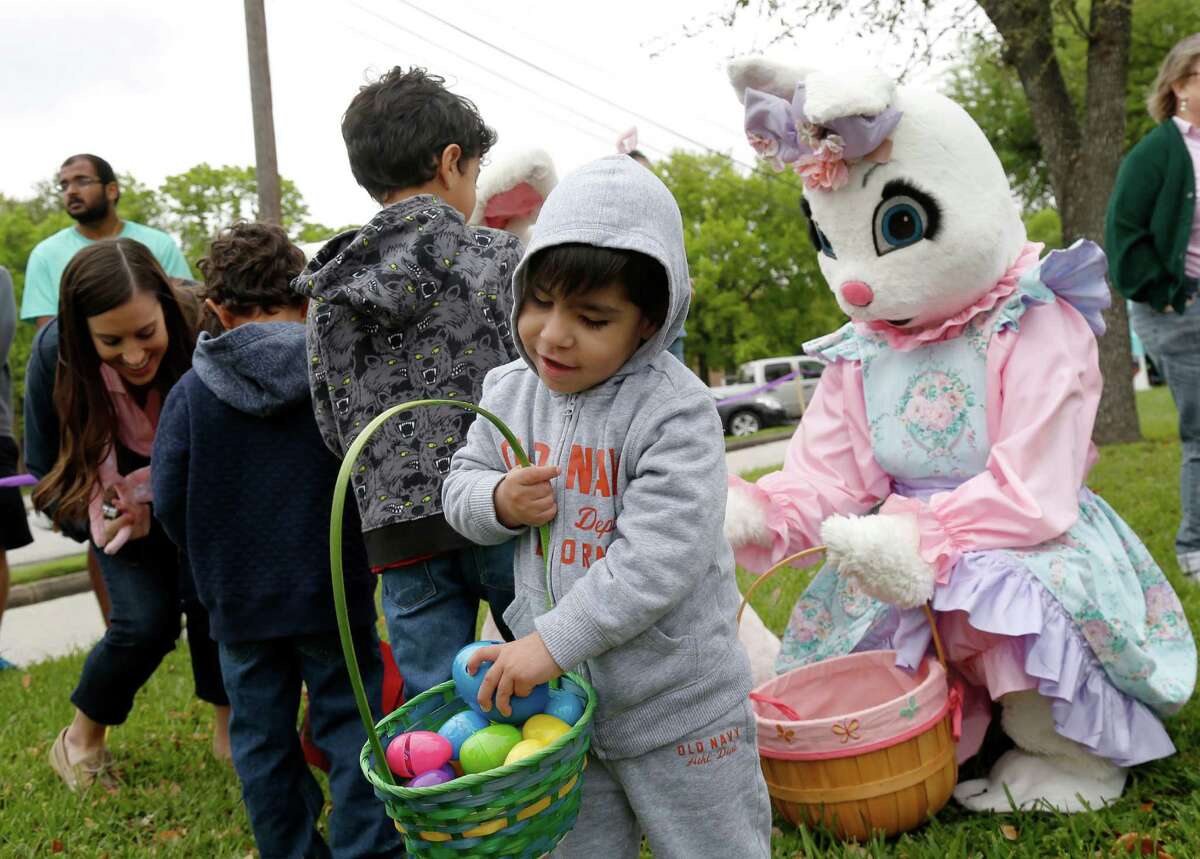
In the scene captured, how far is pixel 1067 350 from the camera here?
268 centimetres

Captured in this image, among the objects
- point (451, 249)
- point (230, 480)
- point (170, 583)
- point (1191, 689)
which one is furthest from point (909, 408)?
point (170, 583)

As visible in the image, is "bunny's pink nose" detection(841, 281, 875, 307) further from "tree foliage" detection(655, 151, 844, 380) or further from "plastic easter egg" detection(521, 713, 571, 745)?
"tree foliage" detection(655, 151, 844, 380)

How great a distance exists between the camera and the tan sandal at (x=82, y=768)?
11.3 ft

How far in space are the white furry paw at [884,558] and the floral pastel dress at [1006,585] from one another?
0.07m

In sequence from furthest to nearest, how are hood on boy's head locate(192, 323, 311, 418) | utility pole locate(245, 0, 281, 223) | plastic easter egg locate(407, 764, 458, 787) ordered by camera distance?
utility pole locate(245, 0, 281, 223), hood on boy's head locate(192, 323, 311, 418), plastic easter egg locate(407, 764, 458, 787)

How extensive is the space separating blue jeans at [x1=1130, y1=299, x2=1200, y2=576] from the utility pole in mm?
6235

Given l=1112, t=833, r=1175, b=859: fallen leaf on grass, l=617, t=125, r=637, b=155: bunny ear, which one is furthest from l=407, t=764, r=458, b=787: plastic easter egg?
l=617, t=125, r=637, b=155: bunny ear

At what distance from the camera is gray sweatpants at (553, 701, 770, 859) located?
1.81 metres

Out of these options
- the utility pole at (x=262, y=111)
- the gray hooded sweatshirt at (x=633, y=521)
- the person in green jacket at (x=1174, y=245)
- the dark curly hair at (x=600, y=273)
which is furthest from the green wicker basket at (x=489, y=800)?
the utility pole at (x=262, y=111)

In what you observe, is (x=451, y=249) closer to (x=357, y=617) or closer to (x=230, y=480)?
(x=230, y=480)

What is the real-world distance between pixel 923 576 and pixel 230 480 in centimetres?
171

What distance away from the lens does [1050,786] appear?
103 inches

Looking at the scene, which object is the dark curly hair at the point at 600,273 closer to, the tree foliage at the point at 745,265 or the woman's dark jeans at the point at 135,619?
the woman's dark jeans at the point at 135,619

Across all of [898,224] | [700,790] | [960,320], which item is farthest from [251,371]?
[960,320]
